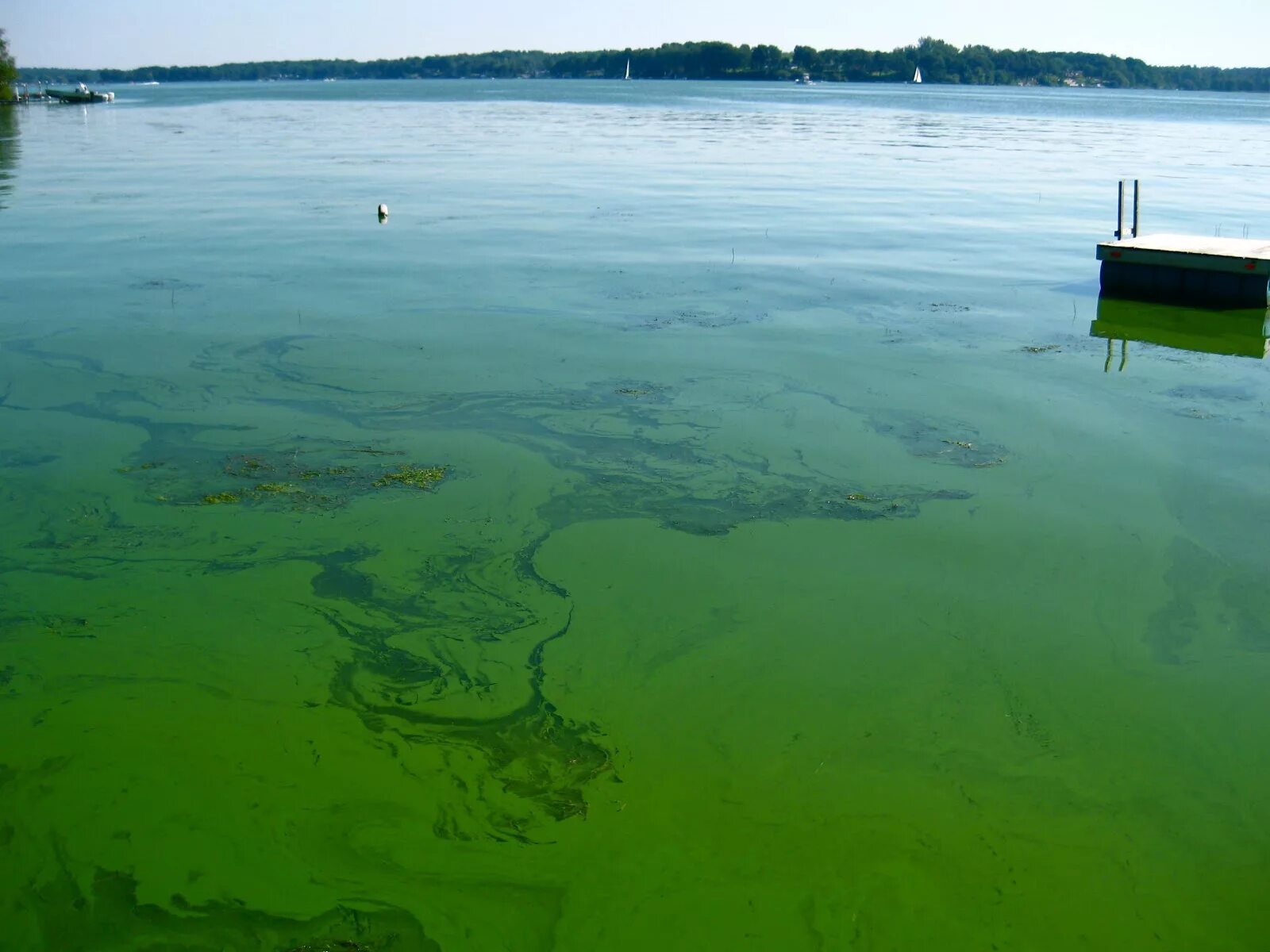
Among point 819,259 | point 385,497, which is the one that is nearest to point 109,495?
point 385,497

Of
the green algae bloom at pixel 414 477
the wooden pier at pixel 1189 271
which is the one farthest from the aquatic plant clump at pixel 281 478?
the wooden pier at pixel 1189 271

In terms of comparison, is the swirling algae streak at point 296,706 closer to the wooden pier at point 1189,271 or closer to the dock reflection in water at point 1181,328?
the dock reflection in water at point 1181,328

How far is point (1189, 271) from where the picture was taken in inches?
432

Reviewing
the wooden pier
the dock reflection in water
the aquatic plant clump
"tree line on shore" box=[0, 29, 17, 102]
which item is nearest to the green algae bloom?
the aquatic plant clump

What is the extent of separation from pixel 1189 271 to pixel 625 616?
8530 mm

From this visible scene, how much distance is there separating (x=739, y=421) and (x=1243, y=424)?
3.35m

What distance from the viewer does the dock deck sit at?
34.9ft

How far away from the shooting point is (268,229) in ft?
47.2

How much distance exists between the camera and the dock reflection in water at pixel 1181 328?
9.63 metres

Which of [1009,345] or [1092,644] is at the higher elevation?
[1009,345]

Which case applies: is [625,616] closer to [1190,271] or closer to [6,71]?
[1190,271]

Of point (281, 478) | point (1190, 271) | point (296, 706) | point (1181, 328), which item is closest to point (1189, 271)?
point (1190, 271)

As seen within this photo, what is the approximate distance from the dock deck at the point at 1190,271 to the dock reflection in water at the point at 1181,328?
0.39 ft

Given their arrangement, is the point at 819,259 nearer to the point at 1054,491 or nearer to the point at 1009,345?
the point at 1009,345
